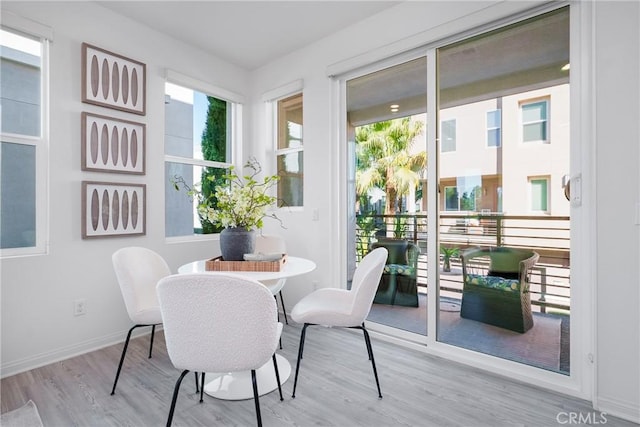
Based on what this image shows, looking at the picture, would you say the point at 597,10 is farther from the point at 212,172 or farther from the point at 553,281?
the point at 212,172

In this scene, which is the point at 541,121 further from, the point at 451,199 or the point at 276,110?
the point at 276,110

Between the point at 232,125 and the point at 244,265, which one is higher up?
the point at 232,125

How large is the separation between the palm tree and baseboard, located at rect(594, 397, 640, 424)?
5.48ft

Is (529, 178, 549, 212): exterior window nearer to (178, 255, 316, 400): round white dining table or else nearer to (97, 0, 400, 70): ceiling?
(178, 255, 316, 400): round white dining table

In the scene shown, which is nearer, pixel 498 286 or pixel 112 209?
pixel 498 286

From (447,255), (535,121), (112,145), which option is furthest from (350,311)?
(112,145)

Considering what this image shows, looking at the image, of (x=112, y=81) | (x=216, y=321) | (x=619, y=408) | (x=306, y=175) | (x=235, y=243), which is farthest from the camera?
(x=306, y=175)

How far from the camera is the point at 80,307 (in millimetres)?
2535

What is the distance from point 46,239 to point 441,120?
301 centimetres

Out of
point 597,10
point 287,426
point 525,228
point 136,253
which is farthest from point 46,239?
point 597,10

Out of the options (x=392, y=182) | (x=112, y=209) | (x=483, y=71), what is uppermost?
(x=483, y=71)

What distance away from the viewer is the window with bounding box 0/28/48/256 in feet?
7.34

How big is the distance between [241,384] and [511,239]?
1968mm

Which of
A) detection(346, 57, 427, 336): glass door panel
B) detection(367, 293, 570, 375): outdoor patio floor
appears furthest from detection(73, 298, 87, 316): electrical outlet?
detection(367, 293, 570, 375): outdoor patio floor
